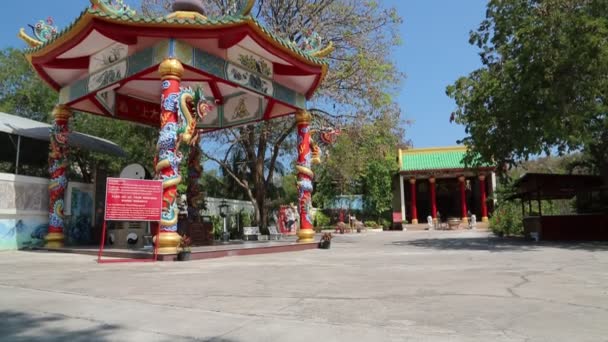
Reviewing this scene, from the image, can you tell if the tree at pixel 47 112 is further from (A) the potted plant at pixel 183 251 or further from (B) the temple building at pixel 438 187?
(B) the temple building at pixel 438 187

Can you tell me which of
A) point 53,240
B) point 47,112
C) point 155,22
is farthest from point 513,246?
point 47,112

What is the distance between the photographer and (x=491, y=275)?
21.3 ft

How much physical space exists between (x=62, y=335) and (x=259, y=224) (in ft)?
52.4

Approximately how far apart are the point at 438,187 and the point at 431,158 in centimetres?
391

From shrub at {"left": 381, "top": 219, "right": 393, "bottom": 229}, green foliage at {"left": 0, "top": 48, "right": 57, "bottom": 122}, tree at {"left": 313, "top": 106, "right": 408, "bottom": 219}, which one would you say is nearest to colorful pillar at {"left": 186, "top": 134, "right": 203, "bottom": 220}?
tree at {"left": 313, "top": 106, "right": 408, "bottom": 219}

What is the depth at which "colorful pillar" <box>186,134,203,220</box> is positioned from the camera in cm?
1373

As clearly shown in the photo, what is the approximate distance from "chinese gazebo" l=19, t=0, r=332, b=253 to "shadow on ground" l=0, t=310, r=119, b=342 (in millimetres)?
5540

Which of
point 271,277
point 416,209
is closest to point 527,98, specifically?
point 271,277

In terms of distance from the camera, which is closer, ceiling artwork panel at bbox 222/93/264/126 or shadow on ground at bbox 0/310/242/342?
shadow on ground at bbox 0/310/242/342

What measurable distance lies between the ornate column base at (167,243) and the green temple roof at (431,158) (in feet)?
94.4

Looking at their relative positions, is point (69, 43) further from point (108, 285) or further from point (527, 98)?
point (527, 98)

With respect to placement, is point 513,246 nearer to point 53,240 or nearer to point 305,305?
point 305,305

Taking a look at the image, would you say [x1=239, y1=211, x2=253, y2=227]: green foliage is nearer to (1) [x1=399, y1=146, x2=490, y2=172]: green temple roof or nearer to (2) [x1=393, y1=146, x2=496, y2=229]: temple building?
(2) [x1=393, y1=146, x2=496, y2=229]: temple building

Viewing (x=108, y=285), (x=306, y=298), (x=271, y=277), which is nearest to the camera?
(x=306, y=298)
